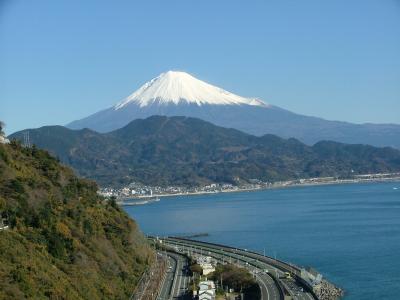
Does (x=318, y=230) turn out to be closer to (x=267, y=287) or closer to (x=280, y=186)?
(x=267, y=287)

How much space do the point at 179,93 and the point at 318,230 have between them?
81088mm

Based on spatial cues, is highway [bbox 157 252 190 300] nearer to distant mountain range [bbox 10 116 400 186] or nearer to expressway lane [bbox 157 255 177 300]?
expressway lane [bbox 157 255 177 300]

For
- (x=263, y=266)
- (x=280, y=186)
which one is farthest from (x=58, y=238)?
(x=280, y=186)

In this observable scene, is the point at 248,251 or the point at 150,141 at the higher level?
the point at 150,141

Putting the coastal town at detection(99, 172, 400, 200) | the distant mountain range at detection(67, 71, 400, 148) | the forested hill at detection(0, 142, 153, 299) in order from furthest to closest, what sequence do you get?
1. the distant mountain range at detection(67, 71, 400, 148)
2. the coastal town at detection(99, 172, 400, 200)
3. the forested hill at detection(0, 142, 153, 299)

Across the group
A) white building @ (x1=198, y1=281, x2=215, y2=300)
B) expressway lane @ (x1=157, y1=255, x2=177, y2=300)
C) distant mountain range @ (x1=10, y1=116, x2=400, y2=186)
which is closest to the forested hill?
expressway lane @ (x1=157, y1=255, x2=177, y2=300)

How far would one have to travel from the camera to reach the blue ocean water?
1315 cm

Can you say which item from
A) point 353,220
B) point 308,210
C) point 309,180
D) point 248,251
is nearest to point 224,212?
point 308,210

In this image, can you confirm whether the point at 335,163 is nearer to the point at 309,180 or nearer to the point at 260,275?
the point at 309,180

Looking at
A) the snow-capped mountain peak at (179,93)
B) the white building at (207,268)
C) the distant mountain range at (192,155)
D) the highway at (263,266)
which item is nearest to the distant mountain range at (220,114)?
the snow-capped mountain peak at (179,93)

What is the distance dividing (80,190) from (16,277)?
203 inches

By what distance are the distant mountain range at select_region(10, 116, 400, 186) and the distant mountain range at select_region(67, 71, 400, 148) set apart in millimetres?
22134

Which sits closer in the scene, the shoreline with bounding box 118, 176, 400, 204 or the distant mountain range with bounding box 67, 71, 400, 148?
the shoreline with bounding box 118, 176, 400, 204

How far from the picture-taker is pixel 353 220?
73.8 feet
